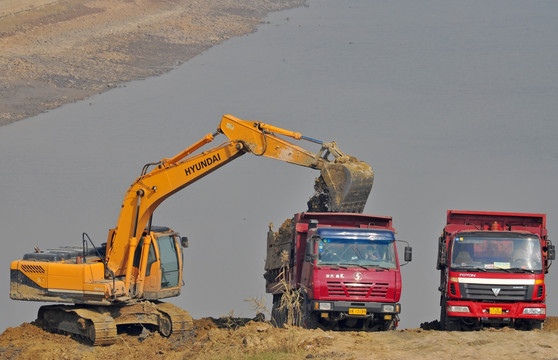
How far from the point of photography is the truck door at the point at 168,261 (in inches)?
993

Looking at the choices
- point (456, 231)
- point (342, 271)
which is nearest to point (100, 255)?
point (342, 271)

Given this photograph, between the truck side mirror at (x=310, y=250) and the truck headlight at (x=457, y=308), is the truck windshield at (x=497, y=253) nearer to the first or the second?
the truck headlight at (x=457, y=308)

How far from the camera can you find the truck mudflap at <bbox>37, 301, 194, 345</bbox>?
954 inches

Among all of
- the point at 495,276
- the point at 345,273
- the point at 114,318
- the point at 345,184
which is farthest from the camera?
the point at 345,184

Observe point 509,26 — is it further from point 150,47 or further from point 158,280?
point 158,280

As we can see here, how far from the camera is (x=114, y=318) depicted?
2483cm

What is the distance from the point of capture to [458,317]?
Result: 25.3 meters

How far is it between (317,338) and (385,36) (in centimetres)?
7657

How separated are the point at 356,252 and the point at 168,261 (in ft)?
14.8

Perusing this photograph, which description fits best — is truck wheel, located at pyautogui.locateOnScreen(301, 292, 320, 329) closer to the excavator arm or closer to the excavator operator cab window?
the excavator arm

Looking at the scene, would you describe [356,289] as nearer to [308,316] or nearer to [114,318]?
[308,316]

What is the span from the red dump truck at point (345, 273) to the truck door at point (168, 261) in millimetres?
2654

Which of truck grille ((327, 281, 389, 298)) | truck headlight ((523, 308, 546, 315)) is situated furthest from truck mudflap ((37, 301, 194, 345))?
truck headlight ((523, 308, 546, 315))

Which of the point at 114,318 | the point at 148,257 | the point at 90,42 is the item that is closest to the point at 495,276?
the point at 148,257
